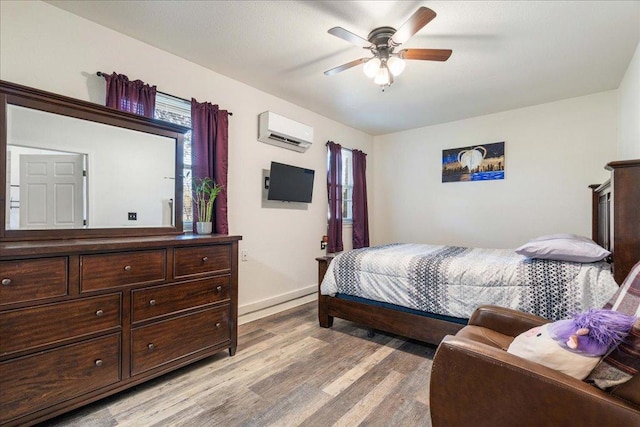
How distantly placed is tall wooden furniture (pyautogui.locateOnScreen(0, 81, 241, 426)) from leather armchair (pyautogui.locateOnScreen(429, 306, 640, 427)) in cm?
166

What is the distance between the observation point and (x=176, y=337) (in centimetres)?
203

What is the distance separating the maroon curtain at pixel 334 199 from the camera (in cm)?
441

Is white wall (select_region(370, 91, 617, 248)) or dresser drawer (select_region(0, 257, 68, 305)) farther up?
white wall (select_region(370, 91, 617, 248))

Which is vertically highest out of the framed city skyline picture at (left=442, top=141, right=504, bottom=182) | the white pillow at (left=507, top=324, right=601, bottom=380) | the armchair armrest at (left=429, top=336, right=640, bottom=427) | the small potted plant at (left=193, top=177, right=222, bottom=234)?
the framed city skyline picture at (left=442, top=141, right=504, bottom=182)

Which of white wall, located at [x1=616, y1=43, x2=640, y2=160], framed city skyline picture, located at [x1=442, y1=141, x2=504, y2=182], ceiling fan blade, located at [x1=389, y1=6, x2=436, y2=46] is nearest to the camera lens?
ceiling fan blade, located at [x1=389, y1=6, x2=436, y2=46]

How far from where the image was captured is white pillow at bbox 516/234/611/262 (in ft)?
6.48

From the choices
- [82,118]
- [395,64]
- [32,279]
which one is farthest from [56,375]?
[395,64]

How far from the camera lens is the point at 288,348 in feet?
8.25

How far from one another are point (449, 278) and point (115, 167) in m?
2.66

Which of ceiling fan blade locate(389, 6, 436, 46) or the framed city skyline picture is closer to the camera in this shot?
ceiling fan blade locate(389, 6, 436, 46)

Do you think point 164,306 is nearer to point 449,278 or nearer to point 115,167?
point 115,167

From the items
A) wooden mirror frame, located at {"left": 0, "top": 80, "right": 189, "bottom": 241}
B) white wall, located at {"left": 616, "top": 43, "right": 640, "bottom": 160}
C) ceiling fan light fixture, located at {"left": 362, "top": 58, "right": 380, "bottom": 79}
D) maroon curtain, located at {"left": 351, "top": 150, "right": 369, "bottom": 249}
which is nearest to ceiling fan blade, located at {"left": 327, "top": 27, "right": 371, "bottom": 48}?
ceiling fan light fixture, located at {"left": 362, "top": 58, "right": 380, "bottom": 79}

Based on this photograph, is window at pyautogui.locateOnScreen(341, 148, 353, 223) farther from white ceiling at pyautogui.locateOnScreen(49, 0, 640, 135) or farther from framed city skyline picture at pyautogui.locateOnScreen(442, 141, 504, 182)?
framed city skyline picture at pyautogui.locateOnScreen(442, 141, 504, 182)

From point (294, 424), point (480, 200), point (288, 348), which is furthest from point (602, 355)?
point (480, 200)
